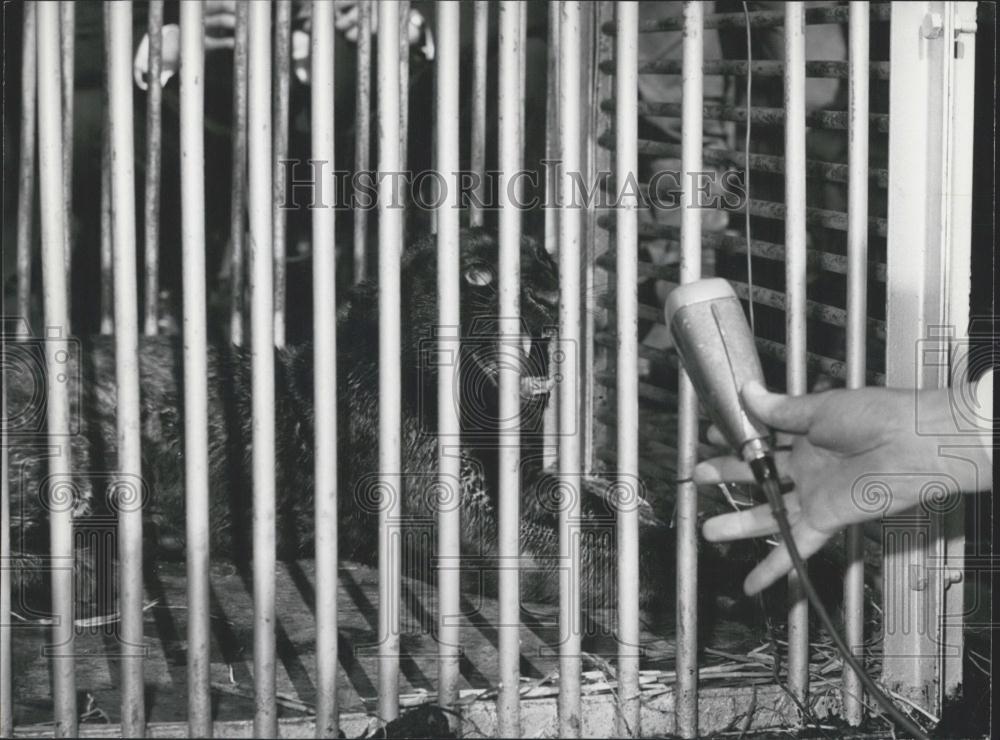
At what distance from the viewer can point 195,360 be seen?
2596 mm

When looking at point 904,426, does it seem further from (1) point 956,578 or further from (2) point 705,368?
(1) point 956,578

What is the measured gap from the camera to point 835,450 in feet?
7.66

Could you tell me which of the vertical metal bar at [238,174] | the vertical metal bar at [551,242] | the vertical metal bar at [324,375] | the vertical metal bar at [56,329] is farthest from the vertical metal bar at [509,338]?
the vertical metal bar at [238,174]

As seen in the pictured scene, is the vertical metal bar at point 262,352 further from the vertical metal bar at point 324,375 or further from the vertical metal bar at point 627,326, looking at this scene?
the vertical metal bar at point 627,326

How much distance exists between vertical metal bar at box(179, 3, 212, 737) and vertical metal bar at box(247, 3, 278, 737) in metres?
0.10

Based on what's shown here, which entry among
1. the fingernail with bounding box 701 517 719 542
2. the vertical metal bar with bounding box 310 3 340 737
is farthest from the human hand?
the vertical metal bar with bounding box 310 3 340 737

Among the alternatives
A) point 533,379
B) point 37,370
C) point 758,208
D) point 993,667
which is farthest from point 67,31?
point 993,667

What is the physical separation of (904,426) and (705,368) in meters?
0.36

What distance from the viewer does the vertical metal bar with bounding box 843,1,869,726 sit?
2.82 metres

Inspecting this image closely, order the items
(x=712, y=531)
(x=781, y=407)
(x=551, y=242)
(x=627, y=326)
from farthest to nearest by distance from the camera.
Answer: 1. (x=551, y=242)
2. (x=627, y=326)
3. (x=712, y=531)
4. (x=781, y=407)

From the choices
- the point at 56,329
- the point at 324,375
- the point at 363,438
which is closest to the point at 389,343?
the point at 324,375

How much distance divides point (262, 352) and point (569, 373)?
63cm

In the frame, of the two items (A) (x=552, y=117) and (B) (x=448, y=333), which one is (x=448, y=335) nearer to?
(B) (x=448, y=333)

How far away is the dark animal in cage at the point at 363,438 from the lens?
394 cm
